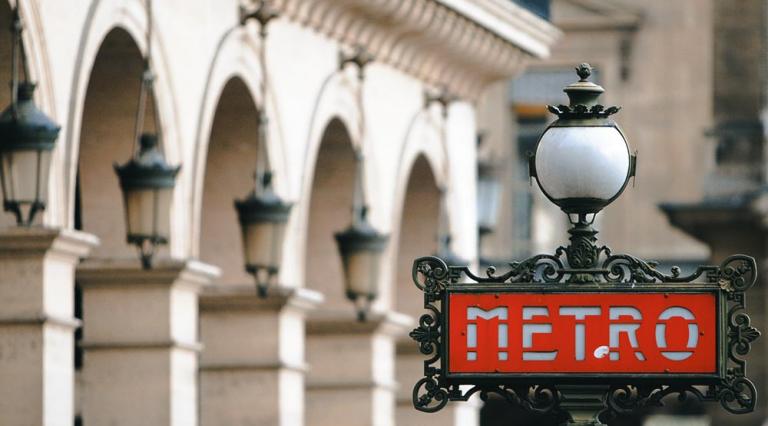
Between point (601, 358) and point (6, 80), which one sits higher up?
point (6, 80)

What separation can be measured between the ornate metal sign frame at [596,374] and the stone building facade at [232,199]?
6.05 metres

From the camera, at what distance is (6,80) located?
18906 mm

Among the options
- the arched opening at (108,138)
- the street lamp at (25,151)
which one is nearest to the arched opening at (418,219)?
the arched opening at (108,138)

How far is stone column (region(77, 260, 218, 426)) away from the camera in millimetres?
21453

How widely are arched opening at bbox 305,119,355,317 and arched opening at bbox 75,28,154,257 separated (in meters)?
5.79

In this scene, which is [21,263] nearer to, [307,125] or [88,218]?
[88,218]

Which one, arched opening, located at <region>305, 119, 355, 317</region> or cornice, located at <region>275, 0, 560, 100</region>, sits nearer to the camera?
cornice, located at <region>275, 0, 560, 100</region>

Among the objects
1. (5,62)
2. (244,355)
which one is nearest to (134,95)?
(5,62)

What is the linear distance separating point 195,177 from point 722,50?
29.8 m

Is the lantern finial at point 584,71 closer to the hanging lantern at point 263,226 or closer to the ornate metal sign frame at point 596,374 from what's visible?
the ornate metal sign frame at point 596,374

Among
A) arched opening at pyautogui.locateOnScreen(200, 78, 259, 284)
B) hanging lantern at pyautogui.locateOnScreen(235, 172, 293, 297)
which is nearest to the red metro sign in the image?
hanging lantern at pyautogui.locateOnScreen(235, 172, 293, 297)

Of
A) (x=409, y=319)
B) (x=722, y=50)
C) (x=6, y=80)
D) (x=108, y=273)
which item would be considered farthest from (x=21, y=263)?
(x=722, y=50)

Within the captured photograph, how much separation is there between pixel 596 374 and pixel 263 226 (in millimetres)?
9813

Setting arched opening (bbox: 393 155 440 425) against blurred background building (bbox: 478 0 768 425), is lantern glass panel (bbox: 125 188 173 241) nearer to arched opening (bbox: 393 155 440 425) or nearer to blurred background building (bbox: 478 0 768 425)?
arched opening (bbox: 393 155 440 425)
